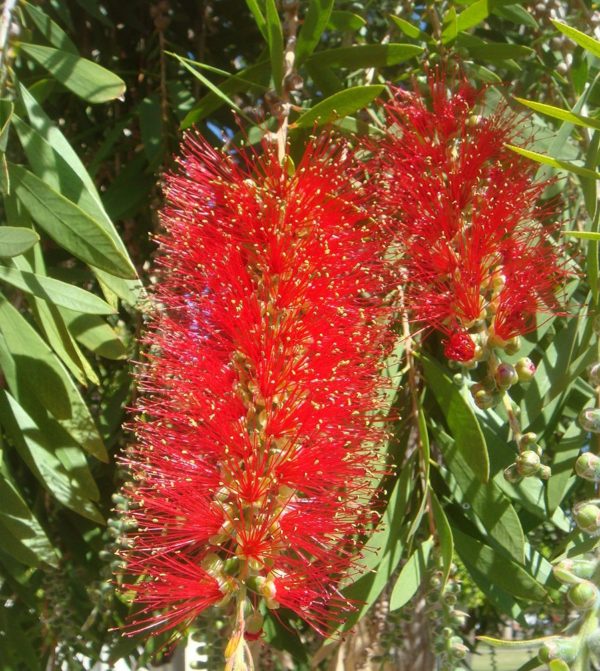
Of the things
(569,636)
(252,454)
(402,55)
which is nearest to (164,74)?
(402,55)

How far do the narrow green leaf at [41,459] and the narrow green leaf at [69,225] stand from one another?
230mm

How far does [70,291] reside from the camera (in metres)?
1.04

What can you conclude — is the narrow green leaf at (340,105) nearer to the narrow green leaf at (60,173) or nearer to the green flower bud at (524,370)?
the narrow green leaf at (60,173)

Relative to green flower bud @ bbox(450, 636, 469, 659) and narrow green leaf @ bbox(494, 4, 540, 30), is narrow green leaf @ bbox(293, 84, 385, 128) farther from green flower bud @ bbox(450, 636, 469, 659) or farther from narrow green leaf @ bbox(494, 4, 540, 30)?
green flower bud @ bbox(450, 636, 469, 659)

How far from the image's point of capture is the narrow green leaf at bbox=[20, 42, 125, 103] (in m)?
1.17

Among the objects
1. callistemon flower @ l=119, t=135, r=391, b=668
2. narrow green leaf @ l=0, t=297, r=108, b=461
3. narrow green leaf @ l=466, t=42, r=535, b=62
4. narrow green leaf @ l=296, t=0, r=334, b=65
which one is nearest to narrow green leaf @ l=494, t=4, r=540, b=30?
narrow green leaf @ l=466, t=42, r=535, b=62

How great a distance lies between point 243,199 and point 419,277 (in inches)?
9.6

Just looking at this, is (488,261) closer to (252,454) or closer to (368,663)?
(252,454)

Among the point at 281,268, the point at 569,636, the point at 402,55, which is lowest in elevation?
the point at 569,636

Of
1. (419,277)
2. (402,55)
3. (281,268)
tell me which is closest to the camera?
(281,268)

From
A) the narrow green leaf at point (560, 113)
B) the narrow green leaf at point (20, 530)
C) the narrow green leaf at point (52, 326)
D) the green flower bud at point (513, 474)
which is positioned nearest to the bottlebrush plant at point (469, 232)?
the green flower bud at point (513, 474)

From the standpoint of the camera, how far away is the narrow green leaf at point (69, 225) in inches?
39.4

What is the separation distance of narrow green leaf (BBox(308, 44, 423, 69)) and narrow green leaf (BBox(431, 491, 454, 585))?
1.97 feet

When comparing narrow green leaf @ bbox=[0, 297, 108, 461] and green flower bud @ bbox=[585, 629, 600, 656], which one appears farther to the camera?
narrow green leaf @ bbox=[0, 297, 108, 461]
